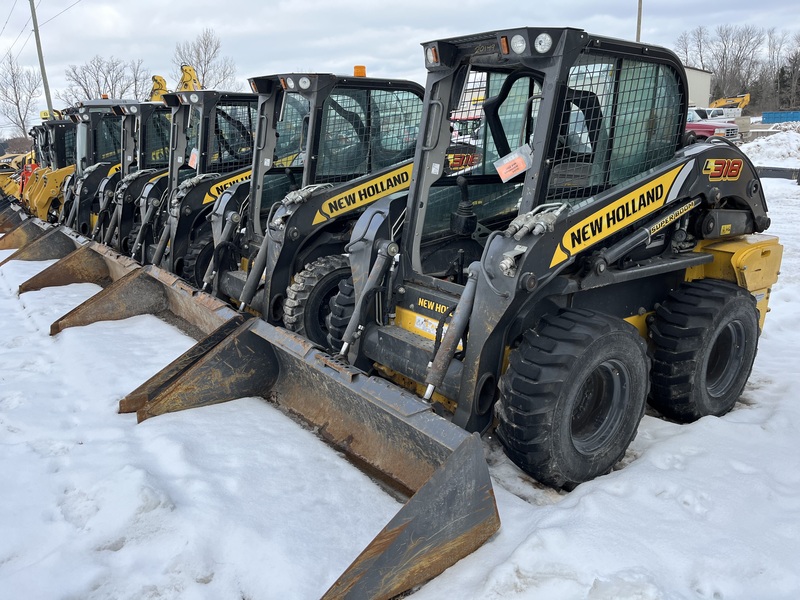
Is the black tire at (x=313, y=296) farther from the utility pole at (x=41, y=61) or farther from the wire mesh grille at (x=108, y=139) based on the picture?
the utility pole at (x=41, y=61)

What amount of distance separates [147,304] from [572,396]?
14.6 ft

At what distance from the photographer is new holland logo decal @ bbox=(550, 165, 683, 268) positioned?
336cm

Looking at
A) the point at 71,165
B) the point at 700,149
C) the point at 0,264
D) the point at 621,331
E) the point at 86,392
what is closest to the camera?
the point at 621,331

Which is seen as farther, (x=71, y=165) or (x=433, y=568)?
(x=71, y=165)

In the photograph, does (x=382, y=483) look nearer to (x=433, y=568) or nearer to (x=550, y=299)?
(x=433, y=568)

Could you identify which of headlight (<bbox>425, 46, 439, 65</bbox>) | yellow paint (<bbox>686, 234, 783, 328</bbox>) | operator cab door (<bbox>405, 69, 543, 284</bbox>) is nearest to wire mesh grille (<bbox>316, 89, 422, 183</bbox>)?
operator cab door (<bbox>405, 69, 543, 284</bbox>)

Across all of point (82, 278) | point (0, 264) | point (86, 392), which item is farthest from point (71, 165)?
point (86, 392)

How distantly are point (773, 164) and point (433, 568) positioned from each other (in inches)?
813

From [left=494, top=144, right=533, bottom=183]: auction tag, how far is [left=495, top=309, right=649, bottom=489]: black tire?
775mm

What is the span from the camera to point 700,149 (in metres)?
3.99

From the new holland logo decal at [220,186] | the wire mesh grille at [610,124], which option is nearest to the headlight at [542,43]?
the wire mesh grille at [610,124]

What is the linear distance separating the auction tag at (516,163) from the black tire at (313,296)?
2076 millimetres

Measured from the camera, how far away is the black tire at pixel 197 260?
7.34 m

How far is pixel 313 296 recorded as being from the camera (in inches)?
209
